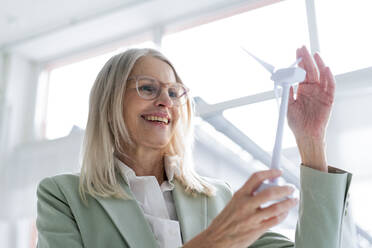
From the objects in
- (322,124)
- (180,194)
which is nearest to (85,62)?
(180,194)

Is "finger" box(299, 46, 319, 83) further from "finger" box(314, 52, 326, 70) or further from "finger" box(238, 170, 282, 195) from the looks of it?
"finger" box(238, 170, 282, 195)

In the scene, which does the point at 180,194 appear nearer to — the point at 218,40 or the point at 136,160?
the point at 136,160

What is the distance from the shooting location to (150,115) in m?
1.42

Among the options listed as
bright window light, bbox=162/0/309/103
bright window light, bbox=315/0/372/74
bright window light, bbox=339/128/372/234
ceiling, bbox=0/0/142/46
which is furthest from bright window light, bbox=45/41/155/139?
bright window light, bbox=339/128/372/234

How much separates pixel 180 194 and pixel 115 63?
457 millimetres

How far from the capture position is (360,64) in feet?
8.30

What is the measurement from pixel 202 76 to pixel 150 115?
1.71 m

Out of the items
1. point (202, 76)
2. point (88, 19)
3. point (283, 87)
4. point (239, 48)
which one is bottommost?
point (283, 87)

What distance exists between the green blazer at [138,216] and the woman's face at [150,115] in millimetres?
136

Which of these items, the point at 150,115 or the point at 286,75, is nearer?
the point at 286,75

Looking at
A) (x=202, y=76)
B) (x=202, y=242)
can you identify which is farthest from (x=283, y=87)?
(x=202, y=76)

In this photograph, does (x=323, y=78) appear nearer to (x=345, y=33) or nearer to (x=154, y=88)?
(x=154, y=88)

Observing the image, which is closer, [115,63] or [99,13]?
[115,63]

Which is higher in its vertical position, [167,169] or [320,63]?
[320,63]
